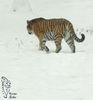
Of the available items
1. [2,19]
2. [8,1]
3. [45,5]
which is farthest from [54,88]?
[8,1]

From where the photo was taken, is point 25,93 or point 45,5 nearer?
point 25,93

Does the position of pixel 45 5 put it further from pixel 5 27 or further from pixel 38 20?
pixel 38 20

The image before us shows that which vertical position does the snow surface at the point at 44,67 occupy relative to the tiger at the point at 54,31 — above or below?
below

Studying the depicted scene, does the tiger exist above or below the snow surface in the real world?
above

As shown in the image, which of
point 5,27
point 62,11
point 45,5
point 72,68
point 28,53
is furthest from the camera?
point 45,5

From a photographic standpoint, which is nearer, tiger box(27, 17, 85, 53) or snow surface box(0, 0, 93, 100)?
snow surface box(0, 0, 93, 100)

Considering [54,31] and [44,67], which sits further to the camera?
[54,31]

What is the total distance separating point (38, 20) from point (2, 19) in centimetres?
719

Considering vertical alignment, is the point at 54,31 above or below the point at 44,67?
above

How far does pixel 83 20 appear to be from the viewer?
63.7 ft

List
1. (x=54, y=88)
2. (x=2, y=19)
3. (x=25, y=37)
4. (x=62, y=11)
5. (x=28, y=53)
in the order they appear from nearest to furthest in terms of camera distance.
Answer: (x=54, y=88) → (x=28, y=53) → (x=25, y=37) → (x=2, y=19) → (x=62, y=11)

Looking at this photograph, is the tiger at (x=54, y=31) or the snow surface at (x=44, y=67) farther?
the tiger at (x=54, y=31)

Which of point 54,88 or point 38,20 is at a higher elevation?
point 38,20

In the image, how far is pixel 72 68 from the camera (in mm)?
10422
